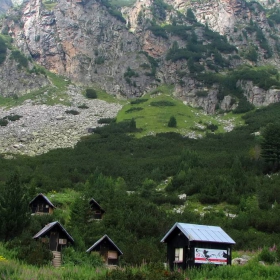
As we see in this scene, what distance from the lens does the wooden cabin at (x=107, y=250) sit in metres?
33.1

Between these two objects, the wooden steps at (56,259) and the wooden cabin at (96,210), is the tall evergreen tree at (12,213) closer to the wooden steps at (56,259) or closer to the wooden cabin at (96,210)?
the wooden steps at (56,259)

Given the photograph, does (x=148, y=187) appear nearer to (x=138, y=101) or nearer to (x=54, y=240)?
(x=54, y=240)

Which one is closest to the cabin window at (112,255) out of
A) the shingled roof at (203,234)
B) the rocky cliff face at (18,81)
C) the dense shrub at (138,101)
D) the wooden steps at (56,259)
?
the wooden steps at (56,259)

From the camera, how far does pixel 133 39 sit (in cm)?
14338

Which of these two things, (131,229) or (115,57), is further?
→ (115,57)

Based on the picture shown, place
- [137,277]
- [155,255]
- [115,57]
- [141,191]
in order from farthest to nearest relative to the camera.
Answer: [115,57] < [141,191] < [155,255] < [137,277]

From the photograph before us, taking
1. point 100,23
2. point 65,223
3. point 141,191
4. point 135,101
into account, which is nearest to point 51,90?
point 135,101

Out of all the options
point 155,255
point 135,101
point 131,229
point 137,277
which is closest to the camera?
point 137,277

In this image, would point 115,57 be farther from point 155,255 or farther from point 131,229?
point 155,255

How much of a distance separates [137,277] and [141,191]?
3597 cm

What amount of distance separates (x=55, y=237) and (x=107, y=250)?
Answer: 3.70 meters

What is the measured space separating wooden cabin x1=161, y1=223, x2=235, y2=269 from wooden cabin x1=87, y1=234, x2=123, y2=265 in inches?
215

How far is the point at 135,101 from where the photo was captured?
116812mm

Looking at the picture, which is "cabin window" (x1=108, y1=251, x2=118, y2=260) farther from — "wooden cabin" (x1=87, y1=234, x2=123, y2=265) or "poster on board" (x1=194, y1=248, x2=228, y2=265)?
"poster on board" (x1=194, y1=248, x2=228, y2=265)
